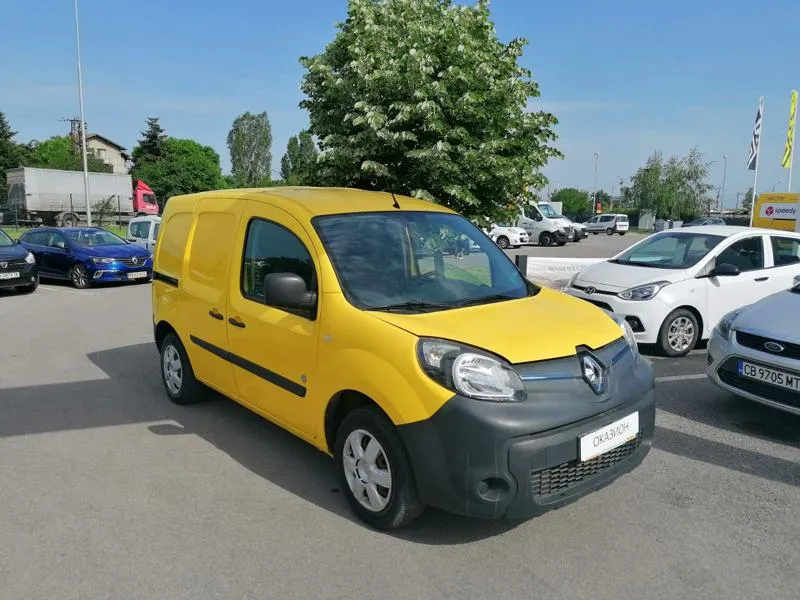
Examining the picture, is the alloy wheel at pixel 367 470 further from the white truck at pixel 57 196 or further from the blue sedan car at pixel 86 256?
the white truck at pixel 57 196

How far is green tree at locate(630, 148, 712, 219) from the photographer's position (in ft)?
215

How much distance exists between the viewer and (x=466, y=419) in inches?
115

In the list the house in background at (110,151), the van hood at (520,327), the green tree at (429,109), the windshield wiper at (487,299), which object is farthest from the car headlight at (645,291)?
the house in background at (110,151)

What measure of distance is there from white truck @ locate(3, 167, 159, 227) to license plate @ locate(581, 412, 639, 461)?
135ft

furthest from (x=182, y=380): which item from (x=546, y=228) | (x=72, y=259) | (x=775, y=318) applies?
(x=546, y=228)

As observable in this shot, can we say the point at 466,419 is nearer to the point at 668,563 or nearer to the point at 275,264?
the point at 668,563

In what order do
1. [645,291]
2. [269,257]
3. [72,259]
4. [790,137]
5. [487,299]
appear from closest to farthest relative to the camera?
1. [487,299]
2. [269,257]
3. [645,291]
4. [72,259]
5. [790,137]

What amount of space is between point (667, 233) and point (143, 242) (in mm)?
14581

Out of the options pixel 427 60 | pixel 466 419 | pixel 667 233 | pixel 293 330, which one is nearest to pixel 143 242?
pixel 427 60

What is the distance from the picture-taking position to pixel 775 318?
16.7 feet

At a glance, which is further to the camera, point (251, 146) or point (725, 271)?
point (251, 146)

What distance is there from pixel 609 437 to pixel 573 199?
99185 millimetres

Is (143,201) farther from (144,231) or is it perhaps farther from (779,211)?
(779,211)

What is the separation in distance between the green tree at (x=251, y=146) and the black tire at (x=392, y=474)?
87.9m
